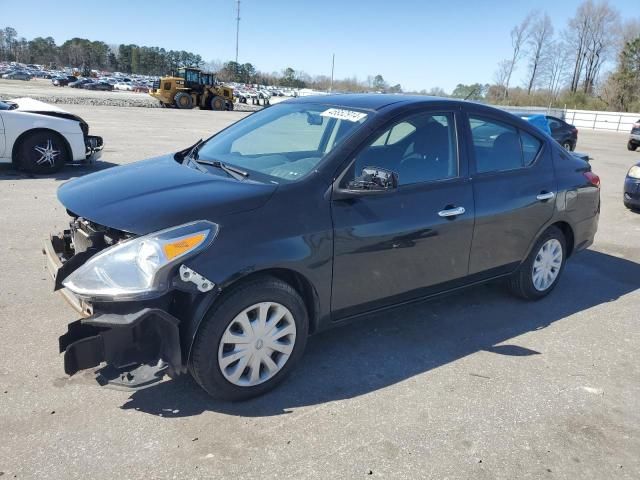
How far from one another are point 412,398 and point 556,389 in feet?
3.26

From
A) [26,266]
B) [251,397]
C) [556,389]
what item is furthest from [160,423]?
[26,266]

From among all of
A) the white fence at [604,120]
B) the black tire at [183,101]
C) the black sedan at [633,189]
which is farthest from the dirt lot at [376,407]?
the white fence at [604,120]

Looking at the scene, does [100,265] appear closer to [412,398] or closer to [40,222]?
[412,398]

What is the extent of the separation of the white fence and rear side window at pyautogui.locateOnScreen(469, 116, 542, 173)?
41.9m

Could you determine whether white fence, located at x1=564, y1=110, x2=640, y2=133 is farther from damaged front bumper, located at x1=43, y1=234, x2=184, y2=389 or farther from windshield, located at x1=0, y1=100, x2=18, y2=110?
damaged front bumper, located at x1=43, y1=234, x2=184, y2=389

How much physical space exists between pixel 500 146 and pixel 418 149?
36.7 inches

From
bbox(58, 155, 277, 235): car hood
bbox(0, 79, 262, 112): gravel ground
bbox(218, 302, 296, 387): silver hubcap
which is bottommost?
bbox(0, 79, 262, 112): gravel ground

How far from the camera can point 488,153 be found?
419 cm

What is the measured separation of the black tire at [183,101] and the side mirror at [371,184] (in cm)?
3356

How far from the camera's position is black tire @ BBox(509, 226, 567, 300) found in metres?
4.64

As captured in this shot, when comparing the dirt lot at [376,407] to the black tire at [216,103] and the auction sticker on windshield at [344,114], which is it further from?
the black tire at [216,103]

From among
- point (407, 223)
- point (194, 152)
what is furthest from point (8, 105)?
point (407, 223)

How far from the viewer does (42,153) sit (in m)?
8.96

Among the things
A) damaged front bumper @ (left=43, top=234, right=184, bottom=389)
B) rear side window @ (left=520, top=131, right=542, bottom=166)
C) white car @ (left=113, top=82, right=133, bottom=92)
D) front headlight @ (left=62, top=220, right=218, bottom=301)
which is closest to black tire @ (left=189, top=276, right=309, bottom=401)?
damaged front bumper @ (left=43, top=234, right=184, bottom=389)
